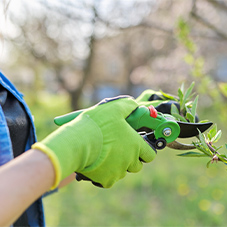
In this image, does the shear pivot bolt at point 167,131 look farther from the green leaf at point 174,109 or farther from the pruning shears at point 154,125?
the green leaf at point 174,109

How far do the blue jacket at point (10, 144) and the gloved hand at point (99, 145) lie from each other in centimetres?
25

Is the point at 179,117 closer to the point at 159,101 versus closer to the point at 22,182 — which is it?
the point at 159,101

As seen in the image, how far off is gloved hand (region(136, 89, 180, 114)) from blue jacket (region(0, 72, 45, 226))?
0.48 m

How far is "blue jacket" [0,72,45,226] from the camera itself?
82 centimetres

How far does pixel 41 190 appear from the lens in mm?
600

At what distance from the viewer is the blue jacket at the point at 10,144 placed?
0.82m

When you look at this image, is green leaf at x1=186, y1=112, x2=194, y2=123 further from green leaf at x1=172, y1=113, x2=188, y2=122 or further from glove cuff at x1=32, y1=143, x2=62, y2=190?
glove cuff at x1=32, y1=143, x2=62, y2=190

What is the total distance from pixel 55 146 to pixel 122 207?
287 centimetres

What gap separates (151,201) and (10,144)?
2896 millimetres

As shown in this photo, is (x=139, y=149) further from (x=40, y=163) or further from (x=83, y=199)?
(x=83, y=199)

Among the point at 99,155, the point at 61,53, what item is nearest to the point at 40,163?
the point at 99,155

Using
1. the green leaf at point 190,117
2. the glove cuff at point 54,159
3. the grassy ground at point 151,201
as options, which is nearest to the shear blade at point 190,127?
the green leaf at point 190,117

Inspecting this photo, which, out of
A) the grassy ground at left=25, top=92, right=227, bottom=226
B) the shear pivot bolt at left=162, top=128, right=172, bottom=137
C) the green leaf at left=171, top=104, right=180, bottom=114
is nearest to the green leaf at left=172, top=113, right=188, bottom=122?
the green leaf at left=171, top=104, right=180, bottom=114

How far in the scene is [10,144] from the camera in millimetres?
847
